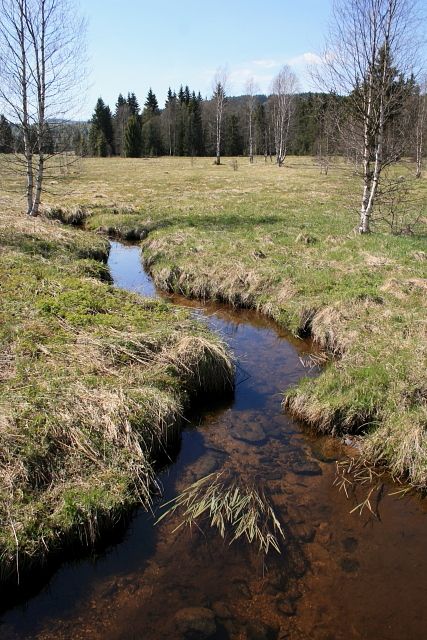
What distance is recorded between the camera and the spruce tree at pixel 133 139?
241ft

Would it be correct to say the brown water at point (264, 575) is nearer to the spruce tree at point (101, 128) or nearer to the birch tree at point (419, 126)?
the birch tree at point (419, 126)

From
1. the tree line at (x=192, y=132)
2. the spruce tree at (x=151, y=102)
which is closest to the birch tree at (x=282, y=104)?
the tree line at (x=192, y=132)

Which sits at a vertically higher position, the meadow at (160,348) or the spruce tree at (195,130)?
the spruce tree at (195,130)

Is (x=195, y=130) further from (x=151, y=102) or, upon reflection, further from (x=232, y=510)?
(x=232, y=510)

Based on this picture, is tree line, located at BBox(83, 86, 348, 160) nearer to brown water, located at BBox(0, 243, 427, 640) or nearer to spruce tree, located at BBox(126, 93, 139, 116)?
spruce tree, located at BBox(126, 93, 139, 116)

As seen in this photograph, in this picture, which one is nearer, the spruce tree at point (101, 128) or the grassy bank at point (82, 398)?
the grassy bank at point (82, 398)

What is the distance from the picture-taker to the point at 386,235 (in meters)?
18.3

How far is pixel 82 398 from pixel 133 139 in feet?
245

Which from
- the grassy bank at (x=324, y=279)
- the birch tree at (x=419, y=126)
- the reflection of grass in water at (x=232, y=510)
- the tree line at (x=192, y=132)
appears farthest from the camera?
the tree line at (x=192, y=132)

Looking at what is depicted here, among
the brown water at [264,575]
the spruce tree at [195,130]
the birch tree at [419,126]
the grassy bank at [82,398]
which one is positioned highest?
the spruce tree at [195,130]

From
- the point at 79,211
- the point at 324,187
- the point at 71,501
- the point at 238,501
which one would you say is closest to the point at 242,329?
the point at 238,501

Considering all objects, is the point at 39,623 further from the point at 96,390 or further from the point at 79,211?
the point at 79,211

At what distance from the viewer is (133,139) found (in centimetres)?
7456

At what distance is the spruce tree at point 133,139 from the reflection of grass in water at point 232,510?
75.2 metres
